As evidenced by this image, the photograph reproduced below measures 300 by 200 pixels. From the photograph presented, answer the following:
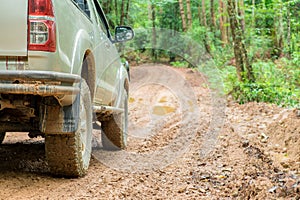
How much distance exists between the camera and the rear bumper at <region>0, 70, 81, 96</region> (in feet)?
8.35

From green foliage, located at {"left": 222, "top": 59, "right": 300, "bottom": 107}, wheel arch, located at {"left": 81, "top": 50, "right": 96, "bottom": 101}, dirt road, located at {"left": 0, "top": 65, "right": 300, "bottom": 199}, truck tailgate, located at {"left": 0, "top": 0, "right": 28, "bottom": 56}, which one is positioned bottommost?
dirt road, located at {"left": 0, "top": 65, "right": 300, "bottom": 199}

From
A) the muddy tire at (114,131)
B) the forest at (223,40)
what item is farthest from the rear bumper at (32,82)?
the forest at (223,40)

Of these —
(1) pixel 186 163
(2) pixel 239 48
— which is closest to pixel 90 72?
(1) pixel 186 163

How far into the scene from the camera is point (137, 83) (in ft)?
58.7

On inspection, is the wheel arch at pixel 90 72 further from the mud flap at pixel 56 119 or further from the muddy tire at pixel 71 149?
the mud flap at pixel 56 119

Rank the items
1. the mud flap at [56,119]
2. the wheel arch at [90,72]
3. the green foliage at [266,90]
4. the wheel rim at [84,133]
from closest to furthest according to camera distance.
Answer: the mud flap at [56,119] < the wheel rim at [84,133] < the wheel arch at [90,72] < the green foliage at [266,90]

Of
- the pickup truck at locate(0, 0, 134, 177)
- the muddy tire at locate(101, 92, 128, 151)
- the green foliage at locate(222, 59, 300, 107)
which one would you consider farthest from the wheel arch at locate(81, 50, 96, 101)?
the green foliage at locate(222, 59, 300, 107)

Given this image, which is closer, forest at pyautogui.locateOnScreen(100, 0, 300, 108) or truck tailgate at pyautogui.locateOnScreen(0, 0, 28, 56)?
truck tailgate at pyautogui.locateOnScreen(0, 0, 28, 56)

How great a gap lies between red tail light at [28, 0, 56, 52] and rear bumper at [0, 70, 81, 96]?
192mm

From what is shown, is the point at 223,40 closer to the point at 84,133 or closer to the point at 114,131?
the point at 114,131

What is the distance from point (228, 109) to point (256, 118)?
1807 millimetres

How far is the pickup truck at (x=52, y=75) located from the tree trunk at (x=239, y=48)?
653cm

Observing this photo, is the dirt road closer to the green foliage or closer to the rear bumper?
the green foliage

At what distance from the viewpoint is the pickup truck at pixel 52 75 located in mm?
2582
